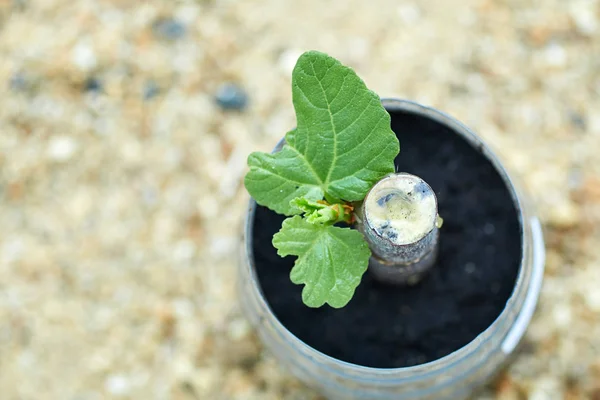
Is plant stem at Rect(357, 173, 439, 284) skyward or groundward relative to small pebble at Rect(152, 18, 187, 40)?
skyward

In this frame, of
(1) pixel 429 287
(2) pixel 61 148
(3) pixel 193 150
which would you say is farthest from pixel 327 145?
(2) pixel 61 148

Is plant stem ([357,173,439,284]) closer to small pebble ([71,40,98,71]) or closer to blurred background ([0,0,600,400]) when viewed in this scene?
blurred background ([0,0,600,400])

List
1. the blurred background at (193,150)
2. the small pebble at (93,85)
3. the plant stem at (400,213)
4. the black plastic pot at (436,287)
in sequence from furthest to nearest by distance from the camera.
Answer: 1. the small pebble at (93,85)
2. the blurred background at (193,150)
3. the black plastic pot at (436,287)
4. the plant stem at (400,213)

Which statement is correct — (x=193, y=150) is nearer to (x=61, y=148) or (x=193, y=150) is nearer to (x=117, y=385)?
(x=61, y=148)

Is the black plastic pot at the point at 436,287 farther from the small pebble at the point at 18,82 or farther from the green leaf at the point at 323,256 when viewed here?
the small pebble at the point at 18,82

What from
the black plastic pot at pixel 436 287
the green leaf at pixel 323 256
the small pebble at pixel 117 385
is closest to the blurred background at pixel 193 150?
the small pebble at pixel 117 385

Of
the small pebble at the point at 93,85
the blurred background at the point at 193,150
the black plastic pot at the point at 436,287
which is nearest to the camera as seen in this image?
the black plastic pot at the point at 436,287

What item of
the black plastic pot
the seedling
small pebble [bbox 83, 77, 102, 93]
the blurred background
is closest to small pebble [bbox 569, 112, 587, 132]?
the blurred background
